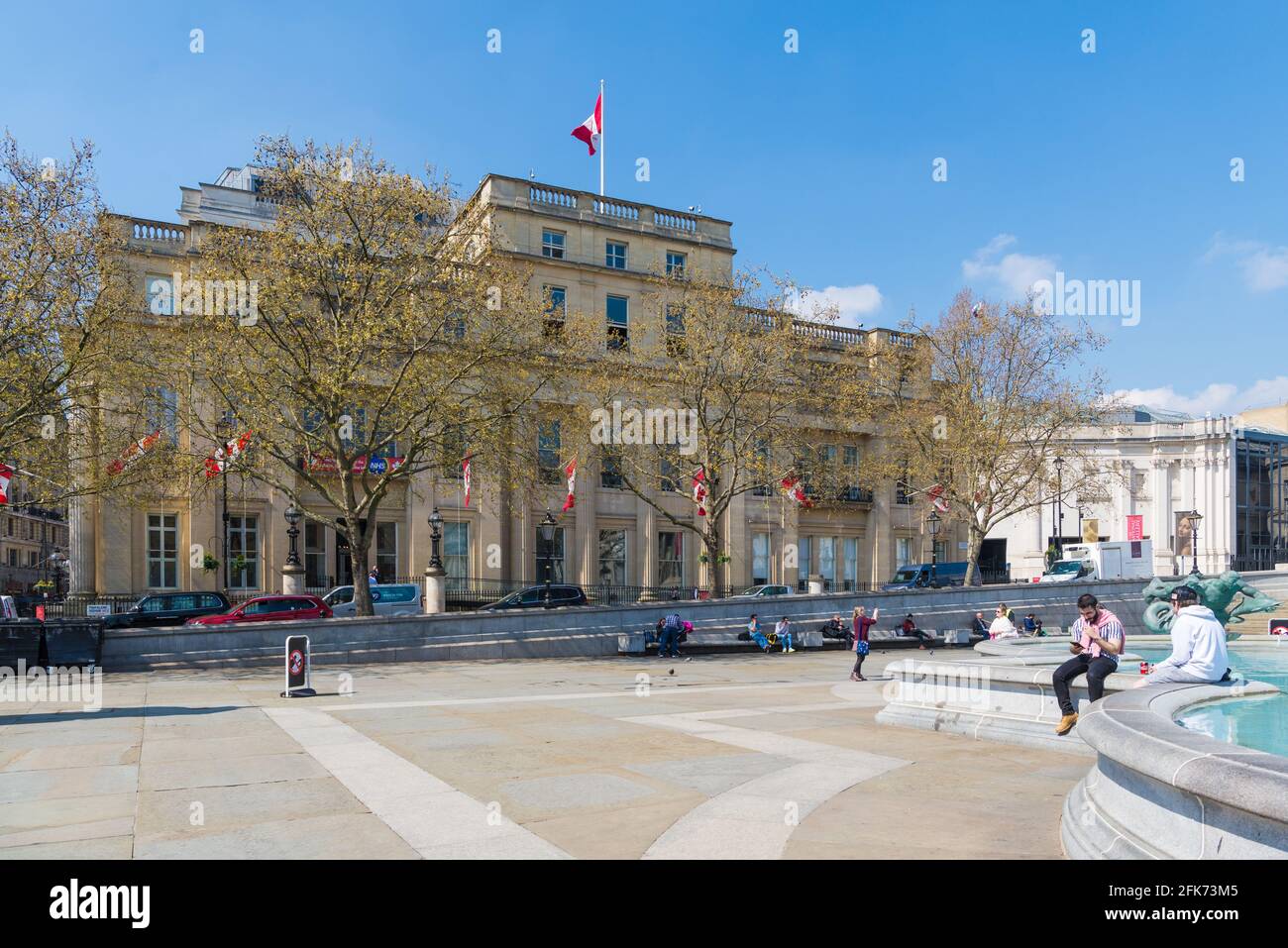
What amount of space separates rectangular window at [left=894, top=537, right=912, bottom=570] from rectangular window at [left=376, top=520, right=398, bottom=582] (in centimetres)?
2975

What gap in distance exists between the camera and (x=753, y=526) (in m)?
50.8

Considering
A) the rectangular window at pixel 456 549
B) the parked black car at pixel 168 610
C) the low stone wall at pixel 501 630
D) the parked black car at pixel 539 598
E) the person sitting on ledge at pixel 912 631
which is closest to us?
the low stone wall at pixel 501 630

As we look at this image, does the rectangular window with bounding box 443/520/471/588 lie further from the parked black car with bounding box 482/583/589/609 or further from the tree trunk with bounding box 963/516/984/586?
the tree trunk with bounding box 963/516/984/586

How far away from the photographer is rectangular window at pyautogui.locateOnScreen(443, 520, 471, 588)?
43594 mm

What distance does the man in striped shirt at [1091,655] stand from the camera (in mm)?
10391

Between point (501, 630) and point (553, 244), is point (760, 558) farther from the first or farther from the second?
point (501, 630)

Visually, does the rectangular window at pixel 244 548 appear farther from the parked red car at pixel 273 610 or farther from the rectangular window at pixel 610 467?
the rectangular window at pixel 610 467

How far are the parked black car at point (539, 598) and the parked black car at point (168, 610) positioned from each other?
9.41 meters

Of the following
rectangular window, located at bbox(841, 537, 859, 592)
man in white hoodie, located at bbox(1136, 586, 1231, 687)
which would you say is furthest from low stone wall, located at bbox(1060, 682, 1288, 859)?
rectangular window, located at bbox(841, 537, 859, 592)

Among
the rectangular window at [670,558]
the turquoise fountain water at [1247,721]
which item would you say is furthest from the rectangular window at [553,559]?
the turquoise fountain water at [1247,721]

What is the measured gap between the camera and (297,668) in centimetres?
1773

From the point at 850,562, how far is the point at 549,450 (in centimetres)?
2384

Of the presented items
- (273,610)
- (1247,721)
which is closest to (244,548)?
(273,610)
